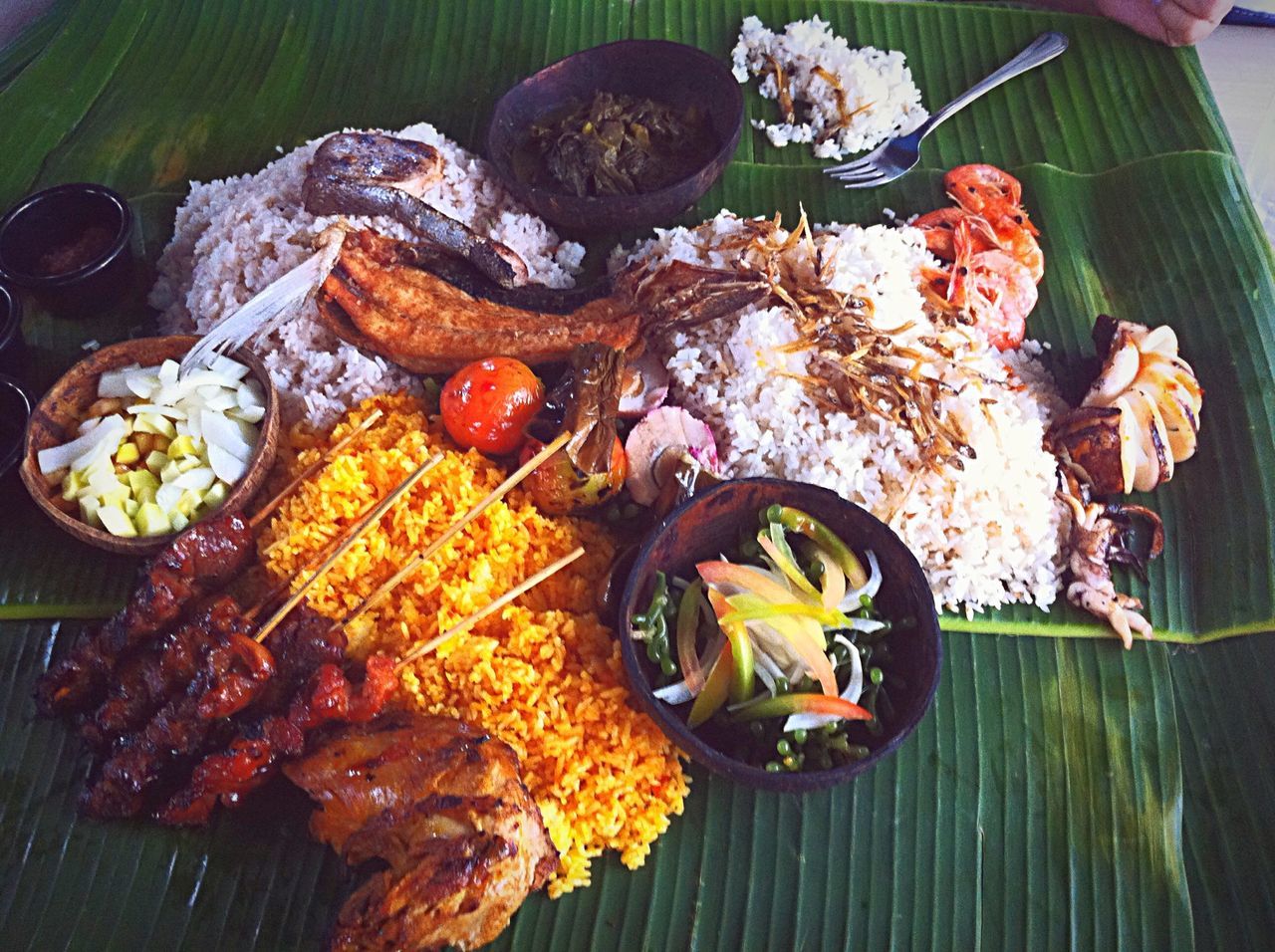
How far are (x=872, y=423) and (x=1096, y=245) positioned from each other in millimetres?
1779

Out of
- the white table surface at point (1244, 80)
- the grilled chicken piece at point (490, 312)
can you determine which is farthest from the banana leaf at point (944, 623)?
the grilled chicken piece at point (490, 312)

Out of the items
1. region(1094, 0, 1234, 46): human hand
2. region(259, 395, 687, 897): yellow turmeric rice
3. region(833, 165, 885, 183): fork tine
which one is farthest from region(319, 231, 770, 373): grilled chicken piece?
region(1094, 0, 1234, 46): human hand

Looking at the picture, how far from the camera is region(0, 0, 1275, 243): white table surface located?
15.4 feet

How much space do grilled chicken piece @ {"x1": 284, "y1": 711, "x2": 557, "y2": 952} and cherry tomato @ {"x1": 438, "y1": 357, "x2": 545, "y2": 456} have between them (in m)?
1.06

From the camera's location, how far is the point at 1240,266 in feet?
12.7

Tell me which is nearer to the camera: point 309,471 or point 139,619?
point 139,619

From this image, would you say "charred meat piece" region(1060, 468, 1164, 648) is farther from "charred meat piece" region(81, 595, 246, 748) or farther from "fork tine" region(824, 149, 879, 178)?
"charred meat piece" region(81, 595, 246, 748)

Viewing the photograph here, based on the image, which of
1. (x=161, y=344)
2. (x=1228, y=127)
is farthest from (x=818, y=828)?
(x=1228, y=127)

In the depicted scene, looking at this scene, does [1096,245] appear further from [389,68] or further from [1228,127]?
[389,68]

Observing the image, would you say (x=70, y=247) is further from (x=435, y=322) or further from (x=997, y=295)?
(x=997, y=295)

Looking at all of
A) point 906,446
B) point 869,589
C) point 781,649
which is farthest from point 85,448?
point 906,446

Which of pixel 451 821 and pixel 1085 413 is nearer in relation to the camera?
pixel 451 821

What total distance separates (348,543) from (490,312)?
1153 mm

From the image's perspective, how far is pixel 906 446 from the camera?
10.8ft
